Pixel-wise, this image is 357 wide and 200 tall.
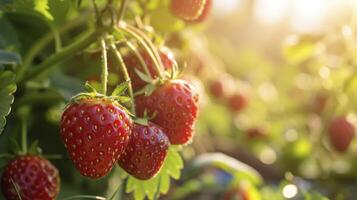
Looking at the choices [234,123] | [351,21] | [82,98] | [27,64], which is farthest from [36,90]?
[234,123]

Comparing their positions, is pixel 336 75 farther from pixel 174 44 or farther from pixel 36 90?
pixel 36 90

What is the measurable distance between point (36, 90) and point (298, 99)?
1.78 metres

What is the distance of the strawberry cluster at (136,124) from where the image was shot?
1257 millimetres

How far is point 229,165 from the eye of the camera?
2008 millimetres

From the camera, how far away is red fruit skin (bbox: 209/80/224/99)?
2.79 metres

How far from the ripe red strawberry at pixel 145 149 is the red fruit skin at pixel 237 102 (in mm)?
1606

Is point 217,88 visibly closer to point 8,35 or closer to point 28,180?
point 8,35

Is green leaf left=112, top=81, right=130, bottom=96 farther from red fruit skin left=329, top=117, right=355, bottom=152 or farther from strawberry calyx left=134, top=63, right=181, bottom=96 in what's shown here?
red fruit skin left=329, top=117, right=355, bottom=152

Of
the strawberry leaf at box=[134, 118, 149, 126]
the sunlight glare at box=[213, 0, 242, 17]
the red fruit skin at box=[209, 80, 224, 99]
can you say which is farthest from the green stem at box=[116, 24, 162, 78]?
the sunlight glare at box=[213, 0, 242, 17]

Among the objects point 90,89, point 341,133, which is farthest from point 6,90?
point 341,133

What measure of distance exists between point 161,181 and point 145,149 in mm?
278

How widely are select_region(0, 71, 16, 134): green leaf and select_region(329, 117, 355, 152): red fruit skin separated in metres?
1.32

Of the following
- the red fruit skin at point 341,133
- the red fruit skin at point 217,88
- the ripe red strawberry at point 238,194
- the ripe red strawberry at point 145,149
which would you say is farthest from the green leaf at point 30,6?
the red fruit skin at point 217,88

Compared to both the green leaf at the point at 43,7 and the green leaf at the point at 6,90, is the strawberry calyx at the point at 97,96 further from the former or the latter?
the green leaf at the point at 43,7
